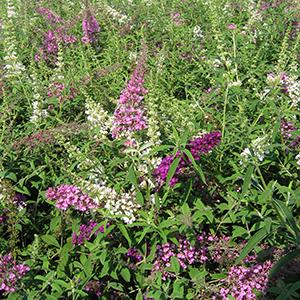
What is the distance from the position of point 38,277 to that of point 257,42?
144 inches

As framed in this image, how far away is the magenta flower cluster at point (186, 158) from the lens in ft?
9.93

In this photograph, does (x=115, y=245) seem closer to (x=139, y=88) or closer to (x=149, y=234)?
(x=149, y=234)

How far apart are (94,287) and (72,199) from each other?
624 mm

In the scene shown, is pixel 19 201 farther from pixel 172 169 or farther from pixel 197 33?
pixel 197 33

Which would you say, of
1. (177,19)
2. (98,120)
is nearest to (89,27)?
(177,19)

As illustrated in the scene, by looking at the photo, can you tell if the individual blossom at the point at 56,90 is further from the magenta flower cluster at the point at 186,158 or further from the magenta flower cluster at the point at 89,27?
the magenta flower cluster at the point at 186,158

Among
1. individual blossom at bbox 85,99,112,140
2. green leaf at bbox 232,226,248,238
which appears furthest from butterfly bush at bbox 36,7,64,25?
green leaf at bbox 232,226,248,238

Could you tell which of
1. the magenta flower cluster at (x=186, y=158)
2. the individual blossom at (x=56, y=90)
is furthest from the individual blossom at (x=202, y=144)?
the individual blossom at (x=56, y=90)

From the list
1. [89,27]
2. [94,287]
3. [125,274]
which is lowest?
[94,287]

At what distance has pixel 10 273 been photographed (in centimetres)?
302

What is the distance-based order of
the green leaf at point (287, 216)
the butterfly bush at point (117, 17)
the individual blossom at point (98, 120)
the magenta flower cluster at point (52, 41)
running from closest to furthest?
the green leaf at point (287, 216) → the individual blossom at point (98, 120) → the magenta flower cluster at point (52, 41) → the butterfly bush at point (117, 17)

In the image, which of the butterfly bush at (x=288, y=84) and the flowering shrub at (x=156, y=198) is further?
the butterfly bush at (x=288, y=84)

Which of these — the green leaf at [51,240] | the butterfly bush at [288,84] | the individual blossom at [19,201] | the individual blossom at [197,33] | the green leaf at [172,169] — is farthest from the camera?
the individual blossom at [197,33]

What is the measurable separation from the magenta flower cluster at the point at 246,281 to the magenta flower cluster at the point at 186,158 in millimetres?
729
